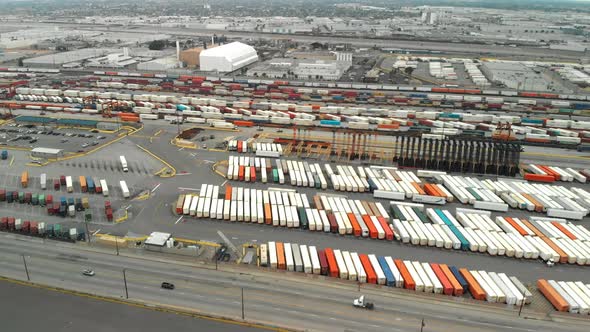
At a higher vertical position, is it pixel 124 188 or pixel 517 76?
pixel 517 76

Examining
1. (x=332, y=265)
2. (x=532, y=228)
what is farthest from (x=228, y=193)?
(x=532, y=228)

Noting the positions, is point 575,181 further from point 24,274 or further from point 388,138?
point 24,274

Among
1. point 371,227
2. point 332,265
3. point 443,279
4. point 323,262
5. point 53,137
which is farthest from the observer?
point 53,137

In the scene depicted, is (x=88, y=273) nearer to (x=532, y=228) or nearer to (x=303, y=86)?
(x=532, y=228)

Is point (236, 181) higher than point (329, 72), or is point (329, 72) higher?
point (329, 72)

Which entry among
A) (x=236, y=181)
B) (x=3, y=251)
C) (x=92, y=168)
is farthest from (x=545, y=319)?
(x=92, y=168)
